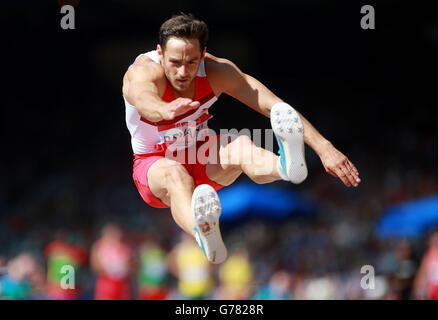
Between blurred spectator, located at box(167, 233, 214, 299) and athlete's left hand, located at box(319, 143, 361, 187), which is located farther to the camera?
blurred spectator, located at box(167, 233, 214, 299)

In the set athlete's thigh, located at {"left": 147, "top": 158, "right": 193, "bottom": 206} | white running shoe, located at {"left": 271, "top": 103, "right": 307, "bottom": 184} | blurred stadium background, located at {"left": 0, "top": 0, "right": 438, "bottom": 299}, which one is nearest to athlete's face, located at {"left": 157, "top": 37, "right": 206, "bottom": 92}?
athlete's thigh, located at {"left": 147, "top": 158, "right": 193, "bottom": 206}

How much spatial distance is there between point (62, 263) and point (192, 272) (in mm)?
1881

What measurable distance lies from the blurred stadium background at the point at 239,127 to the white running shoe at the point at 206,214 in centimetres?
483

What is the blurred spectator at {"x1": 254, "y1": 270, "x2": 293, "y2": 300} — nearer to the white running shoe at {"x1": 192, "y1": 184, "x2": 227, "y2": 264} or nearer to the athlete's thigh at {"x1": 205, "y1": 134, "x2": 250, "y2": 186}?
the athlete's thigh at {"x1": 205, "y1": 134, "x2": 250, "y2": 186}

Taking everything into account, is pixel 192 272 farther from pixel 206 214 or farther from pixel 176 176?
pixel 206 214

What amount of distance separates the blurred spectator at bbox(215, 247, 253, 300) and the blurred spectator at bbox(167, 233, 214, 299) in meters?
0.19

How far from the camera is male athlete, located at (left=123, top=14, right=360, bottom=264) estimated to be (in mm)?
4023

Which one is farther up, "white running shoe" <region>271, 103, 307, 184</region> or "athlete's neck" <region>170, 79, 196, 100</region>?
"athlete's neck" <region>170, 79, 196, 100</region>

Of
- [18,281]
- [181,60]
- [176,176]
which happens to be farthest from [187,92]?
[18,281]

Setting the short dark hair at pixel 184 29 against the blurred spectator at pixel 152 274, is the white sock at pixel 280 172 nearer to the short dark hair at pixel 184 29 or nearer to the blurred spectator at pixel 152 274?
the short dark hair at pixel 184 29

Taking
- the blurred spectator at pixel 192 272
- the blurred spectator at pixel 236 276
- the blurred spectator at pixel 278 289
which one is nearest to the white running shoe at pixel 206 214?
the blurred spectator at pixel 278 289

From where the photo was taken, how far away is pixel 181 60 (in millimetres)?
4273

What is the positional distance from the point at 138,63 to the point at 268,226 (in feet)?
20.7

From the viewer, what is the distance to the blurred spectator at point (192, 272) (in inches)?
358
